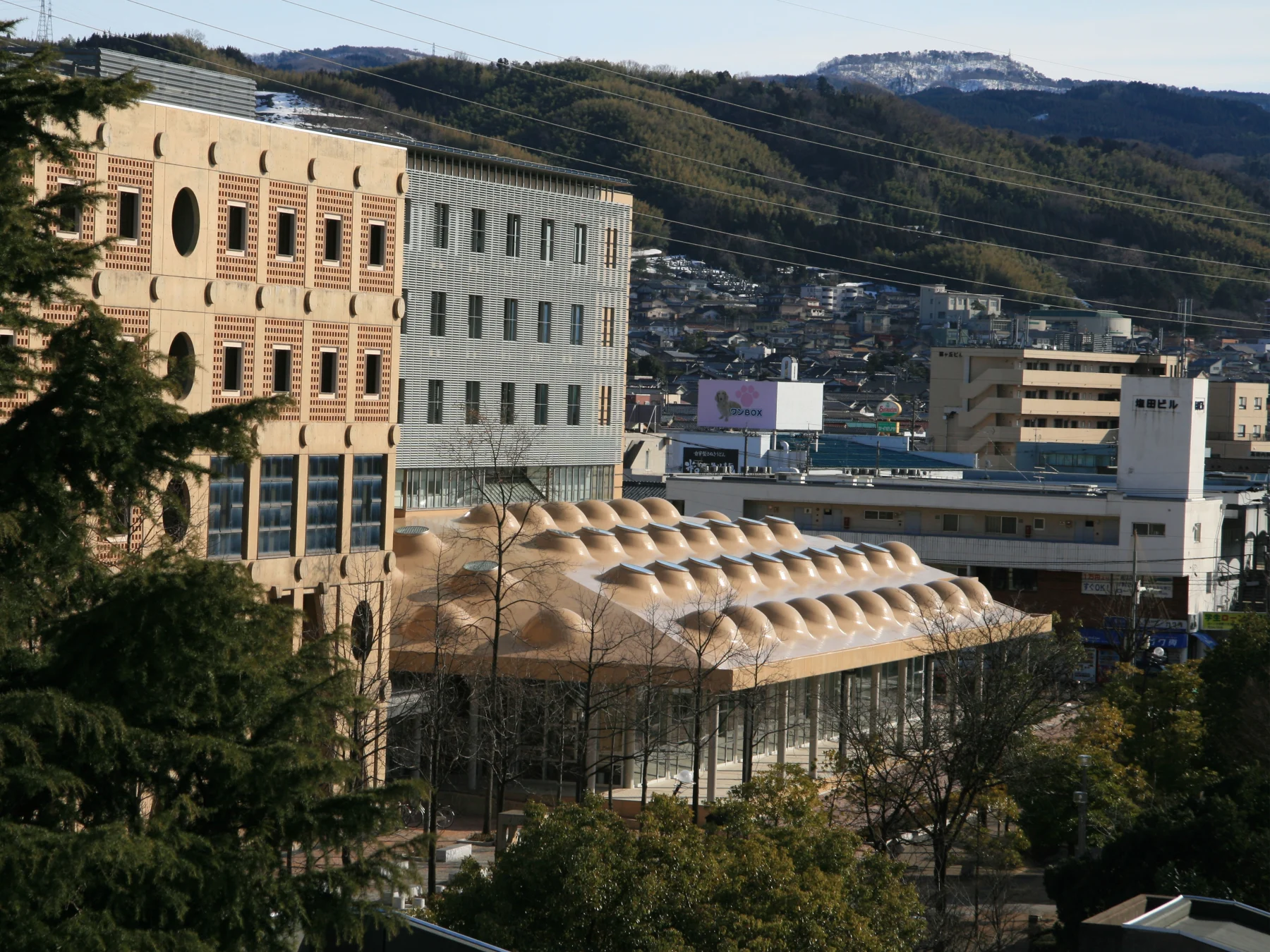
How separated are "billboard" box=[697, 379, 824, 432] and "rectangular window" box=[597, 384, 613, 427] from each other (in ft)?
193

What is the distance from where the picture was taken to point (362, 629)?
4188 centimetres

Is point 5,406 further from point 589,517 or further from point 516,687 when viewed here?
point 589,517

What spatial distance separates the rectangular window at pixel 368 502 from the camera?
4059 centimetres

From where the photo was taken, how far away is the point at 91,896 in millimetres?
15328

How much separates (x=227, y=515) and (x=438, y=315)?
29.1 meters

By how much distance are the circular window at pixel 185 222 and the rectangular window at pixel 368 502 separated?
283 inches

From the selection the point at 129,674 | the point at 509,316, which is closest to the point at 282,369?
the point at 129,674

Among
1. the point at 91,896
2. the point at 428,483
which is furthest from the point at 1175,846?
the point at 428,483

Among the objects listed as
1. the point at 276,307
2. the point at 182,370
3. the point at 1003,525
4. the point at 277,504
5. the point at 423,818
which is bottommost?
the point at 423,818

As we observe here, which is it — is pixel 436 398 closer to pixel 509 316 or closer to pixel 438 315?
pixel 438 315

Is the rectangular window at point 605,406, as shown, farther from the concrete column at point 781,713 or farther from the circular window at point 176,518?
the circular window at point 176,518

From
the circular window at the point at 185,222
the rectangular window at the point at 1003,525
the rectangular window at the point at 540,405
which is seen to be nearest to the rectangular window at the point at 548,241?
the rectangular window at the point at 540,405

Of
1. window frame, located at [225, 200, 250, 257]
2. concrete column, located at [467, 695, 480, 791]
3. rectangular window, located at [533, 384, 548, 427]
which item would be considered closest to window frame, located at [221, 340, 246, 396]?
window frame, located at [225, 200, 250, 257]

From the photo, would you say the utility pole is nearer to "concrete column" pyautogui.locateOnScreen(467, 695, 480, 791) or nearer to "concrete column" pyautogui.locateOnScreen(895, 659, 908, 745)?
"concrete column" pyautogui.locateOnScreen(895, 659, 908, 745)
